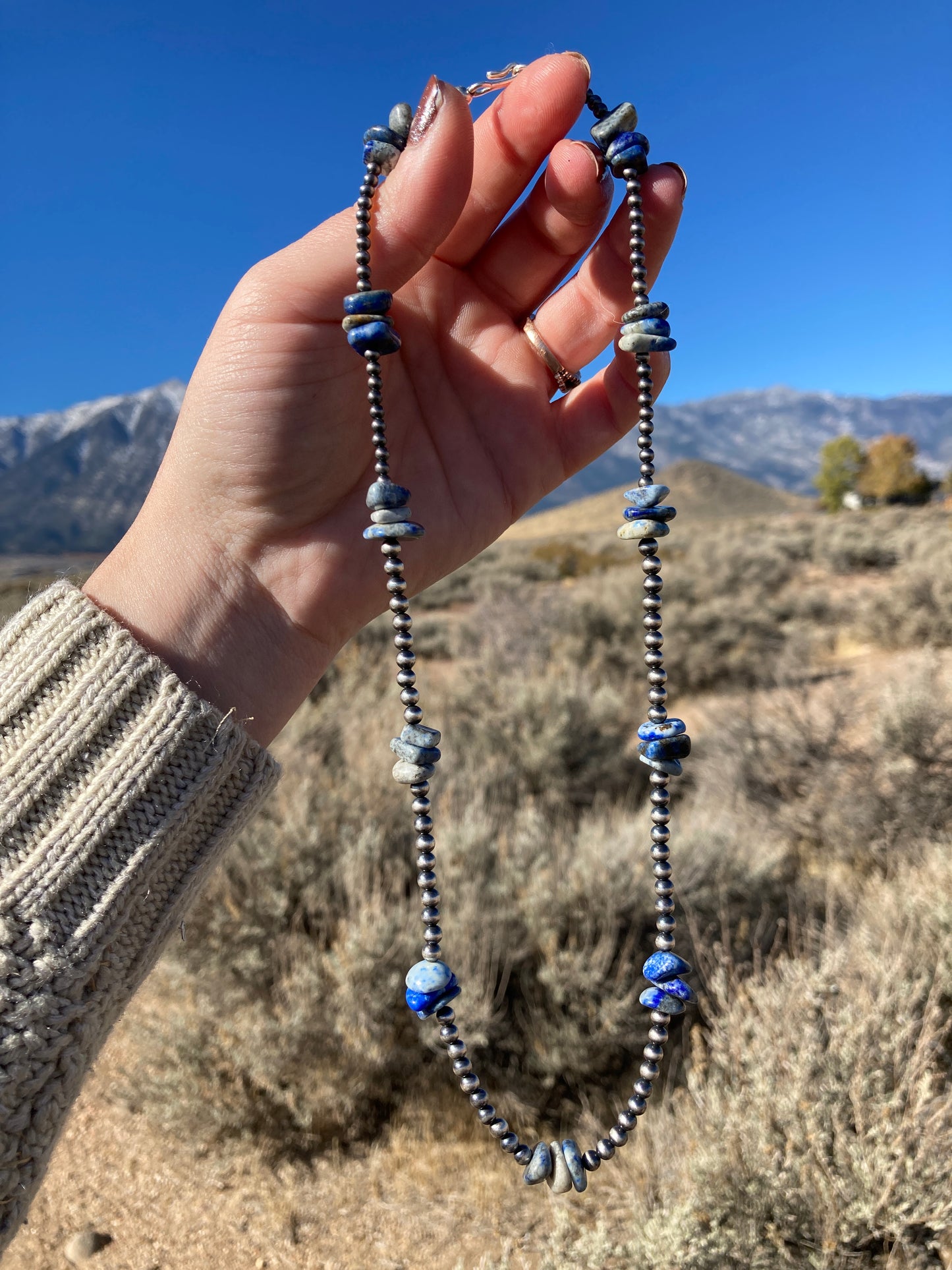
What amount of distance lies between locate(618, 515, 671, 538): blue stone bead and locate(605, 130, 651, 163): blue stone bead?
0.71 metres

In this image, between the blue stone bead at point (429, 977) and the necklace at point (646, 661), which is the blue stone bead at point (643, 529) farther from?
the blue stone bead at point (429, 977)

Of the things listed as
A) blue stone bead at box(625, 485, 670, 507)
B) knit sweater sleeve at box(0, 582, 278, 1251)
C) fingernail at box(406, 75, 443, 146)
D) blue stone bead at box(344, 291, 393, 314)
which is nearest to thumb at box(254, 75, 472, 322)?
fingernail at box(406, 75, 443, 146)

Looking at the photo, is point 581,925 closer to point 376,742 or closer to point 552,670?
point 376,742

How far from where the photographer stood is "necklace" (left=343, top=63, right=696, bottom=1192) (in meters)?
1.34

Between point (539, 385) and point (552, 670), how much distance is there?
4015mm

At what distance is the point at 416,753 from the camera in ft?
4.51

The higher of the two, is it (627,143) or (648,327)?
(627,143)

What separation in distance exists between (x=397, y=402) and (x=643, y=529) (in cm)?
86

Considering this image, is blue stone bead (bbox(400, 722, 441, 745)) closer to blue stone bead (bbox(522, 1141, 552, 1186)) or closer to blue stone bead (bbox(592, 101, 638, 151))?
blue stone bead (bbox(522, 1141, 552, 1186))

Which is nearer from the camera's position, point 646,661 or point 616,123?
point 646,661

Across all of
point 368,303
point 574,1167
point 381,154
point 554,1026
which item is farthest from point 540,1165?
point 381,154

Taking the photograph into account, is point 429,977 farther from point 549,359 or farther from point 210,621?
point 549,359

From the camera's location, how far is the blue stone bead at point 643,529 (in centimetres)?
139

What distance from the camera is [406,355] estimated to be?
198 centimetres
